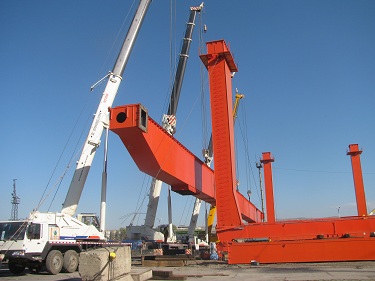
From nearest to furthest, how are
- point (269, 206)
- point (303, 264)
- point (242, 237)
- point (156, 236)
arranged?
point (303, 264) < point (242, 237) < point (156, 236) < point (269, 206)

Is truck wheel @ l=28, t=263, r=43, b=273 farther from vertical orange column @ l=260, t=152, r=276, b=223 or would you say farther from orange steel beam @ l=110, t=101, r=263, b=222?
vertical orange column @ l=260, t=152, r=276, b=223

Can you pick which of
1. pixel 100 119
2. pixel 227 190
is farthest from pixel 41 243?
pixel 227 190

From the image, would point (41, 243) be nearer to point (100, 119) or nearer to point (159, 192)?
point (100, 119)

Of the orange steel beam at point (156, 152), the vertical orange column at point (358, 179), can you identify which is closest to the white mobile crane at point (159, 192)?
the orange steel beam at point (156, 152)

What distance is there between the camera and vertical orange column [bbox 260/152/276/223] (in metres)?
28.7

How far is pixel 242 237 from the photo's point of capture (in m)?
14.5

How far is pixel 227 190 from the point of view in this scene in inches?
593

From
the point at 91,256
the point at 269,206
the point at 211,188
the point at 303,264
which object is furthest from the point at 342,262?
the point at 269,206

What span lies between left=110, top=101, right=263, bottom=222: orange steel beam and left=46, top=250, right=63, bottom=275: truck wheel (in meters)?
A: 4.71

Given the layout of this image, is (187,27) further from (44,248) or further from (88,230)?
(44,248)

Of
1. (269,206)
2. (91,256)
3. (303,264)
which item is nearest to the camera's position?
(91,256)

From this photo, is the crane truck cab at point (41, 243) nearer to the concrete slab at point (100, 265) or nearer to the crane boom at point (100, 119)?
the crane boom at point (100, 119)

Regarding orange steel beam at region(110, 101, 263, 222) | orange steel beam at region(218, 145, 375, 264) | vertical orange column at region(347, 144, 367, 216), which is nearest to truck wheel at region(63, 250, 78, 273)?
orange steel beam at region(110, 101, 263, 222)

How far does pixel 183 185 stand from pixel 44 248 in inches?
245
